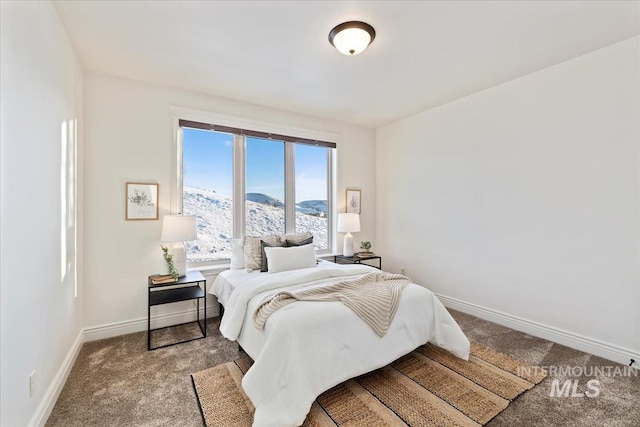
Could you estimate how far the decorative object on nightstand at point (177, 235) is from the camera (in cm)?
295

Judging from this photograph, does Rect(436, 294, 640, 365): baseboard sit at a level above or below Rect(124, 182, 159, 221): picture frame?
below

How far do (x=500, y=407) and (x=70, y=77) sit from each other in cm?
406

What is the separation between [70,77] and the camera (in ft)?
7.95

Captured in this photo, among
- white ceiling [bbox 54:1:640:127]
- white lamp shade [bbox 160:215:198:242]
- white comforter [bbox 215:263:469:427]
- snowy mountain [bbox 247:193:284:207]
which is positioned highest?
white ceiling [bbox 54:1:640:127]

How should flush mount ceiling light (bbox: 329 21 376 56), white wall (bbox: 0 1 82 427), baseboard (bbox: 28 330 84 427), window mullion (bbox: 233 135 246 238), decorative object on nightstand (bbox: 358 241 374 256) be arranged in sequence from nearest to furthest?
white wall (bbox: 0 1 82 427) < baseboard (bbox: 28 330 84 427) < flush mount ceiling light (bbox: 329 21 376 56) < window mullion (bbox: 233 135 246 238) < decorative object on nightstand (bbox: 358 241 374 256)

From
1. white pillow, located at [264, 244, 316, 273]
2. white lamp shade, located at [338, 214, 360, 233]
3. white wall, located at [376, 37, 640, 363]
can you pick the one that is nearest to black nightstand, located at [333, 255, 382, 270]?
white lamp shade, located at [338, 214, 360, 233]

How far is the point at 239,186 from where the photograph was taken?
3777mm

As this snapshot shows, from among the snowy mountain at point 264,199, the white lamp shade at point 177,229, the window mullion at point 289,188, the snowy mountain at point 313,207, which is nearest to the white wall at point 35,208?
the white lamp shade at point 177,229

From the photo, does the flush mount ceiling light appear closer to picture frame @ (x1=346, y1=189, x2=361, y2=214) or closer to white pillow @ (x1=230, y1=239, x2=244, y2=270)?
white pillow @ (x1=230, y1=239, x2=244, y2=270)

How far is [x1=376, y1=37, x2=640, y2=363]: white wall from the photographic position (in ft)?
8.08

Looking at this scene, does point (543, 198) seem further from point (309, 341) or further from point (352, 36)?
point (309, 341)

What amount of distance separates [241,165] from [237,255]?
1.18m

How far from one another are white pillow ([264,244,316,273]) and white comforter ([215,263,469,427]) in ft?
1.43

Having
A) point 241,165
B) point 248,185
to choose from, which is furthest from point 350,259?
point 241,165
